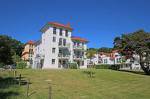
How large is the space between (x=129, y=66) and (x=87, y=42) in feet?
113

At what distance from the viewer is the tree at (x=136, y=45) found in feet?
170

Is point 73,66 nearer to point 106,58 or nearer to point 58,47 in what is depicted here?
point 58,47

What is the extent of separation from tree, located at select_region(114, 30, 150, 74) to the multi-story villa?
1604 cm

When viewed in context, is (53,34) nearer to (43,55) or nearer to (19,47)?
(43,55)

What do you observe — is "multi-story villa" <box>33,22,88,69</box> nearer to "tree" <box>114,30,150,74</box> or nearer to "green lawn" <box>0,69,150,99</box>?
"tree" <box>114,30,150,74</box>

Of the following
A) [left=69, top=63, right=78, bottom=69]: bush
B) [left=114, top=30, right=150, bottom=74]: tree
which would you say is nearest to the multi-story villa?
[left=69, top=63, right=78, bottom=69]: bush

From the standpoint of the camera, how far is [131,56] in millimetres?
55844

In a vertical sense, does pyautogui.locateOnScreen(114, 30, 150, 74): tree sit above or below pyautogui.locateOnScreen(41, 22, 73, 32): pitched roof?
below

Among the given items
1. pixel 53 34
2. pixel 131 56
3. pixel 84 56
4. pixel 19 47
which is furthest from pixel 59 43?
pixel 19 47

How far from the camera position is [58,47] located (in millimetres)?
63312

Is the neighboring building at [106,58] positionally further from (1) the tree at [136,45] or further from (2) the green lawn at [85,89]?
(2) the green lawn at [85,89]

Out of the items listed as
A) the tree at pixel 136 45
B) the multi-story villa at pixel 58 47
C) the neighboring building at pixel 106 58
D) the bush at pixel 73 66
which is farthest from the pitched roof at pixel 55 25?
the neighboring building at pixel 106 58

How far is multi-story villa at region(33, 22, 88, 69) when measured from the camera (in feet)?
203

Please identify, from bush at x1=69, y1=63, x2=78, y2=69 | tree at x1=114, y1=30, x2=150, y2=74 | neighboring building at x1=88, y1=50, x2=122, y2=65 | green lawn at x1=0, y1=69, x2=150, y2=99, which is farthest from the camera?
neighboring building at x1=88, y1=50, x2=122, y2=65
